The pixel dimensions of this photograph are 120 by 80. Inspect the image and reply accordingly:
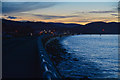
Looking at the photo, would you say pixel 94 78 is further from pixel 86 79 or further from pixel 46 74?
pixel 46 74

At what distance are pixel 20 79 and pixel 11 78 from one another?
1.46ft

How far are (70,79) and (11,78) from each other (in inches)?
259

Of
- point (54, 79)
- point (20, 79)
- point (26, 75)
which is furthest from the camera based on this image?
point (26, 75)

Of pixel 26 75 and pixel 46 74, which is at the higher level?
pixel 46 74

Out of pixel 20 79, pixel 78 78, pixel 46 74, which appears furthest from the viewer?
pixel 78 78

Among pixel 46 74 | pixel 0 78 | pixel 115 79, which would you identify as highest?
pixel 46 74

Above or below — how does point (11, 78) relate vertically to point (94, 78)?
above

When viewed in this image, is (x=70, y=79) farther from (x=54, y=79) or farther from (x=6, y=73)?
(x=54, y=79)

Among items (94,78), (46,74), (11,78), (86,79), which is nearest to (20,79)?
(11,78)

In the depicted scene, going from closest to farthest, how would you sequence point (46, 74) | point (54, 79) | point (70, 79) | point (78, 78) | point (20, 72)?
point (46, 74) < point (54, 79) < point (20, 72) < point (70, 79) < point (78, 78)

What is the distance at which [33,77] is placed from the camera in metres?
8.12

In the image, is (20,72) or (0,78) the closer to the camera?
(0,78)

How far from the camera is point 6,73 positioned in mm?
9016

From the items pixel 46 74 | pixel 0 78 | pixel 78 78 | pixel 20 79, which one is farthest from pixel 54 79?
pixel 78 78
